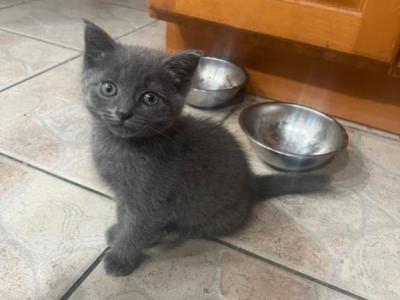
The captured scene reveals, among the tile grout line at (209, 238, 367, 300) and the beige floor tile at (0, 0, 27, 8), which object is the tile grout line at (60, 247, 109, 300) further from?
the beige floor tile at (0, 0, 27, 8)

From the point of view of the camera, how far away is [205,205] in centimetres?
84

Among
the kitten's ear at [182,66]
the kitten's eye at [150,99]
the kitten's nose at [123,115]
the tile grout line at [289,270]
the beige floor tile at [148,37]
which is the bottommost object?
the tile grout line at [289,270]

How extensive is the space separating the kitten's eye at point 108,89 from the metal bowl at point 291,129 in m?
0.52

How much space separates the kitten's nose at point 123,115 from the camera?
67 cm

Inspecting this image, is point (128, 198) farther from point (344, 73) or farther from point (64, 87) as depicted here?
point (344, 73)

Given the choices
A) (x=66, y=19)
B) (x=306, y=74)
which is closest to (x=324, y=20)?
(x=306, y=74)

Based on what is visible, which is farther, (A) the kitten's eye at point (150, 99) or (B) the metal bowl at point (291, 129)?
(B) the metal bowl at point (291, 129)

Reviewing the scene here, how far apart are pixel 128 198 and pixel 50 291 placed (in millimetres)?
223

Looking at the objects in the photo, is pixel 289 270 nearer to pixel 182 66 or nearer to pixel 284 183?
pixel 284 183

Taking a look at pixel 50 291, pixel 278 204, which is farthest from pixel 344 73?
pixel 50 291

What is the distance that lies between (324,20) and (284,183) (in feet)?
1.59

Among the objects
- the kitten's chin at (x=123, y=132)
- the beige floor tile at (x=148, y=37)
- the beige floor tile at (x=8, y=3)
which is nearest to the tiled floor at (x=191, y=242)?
the kitten's chin at (x=123, y=132)

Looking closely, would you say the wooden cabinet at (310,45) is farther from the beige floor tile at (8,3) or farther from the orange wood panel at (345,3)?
the beige floor tile at (8,3)

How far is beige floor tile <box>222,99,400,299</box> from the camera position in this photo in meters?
0.85
